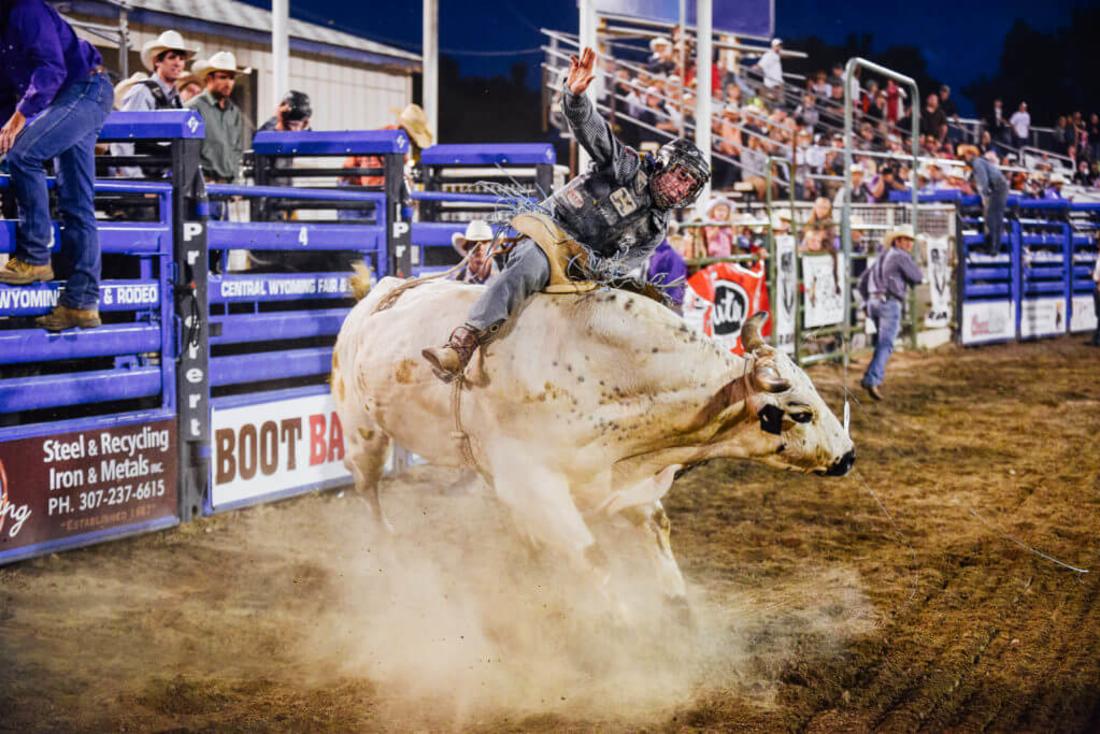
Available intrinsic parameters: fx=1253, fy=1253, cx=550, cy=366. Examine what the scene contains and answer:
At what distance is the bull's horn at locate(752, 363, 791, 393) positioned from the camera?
420 centimetres

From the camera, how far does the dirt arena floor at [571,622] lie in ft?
12.9

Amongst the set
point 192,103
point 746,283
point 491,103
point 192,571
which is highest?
point 491,103

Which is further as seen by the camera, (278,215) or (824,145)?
(824,145)

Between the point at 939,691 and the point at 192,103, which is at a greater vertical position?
the point at 192,103

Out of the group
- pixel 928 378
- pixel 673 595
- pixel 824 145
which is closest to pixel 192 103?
pixel 673 595

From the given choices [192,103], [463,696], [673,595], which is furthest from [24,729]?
[192,103]

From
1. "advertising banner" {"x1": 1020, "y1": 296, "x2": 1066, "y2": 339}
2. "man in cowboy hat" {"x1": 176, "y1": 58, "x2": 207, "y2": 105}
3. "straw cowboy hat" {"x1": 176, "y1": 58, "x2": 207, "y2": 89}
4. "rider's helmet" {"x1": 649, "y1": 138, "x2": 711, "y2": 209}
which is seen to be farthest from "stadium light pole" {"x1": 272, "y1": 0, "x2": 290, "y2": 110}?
"advertising banner" {"x1": 1020, "y1": 296, "x2": 1066, "y2": 339}

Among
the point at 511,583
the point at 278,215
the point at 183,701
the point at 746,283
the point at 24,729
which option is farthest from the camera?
the point at 746,283

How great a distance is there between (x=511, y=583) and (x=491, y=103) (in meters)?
28.5

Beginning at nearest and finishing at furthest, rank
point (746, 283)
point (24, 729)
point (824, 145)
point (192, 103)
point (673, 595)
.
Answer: point (24, 729)
point (673, 595)
point (192, 103)
point (746, 283)
point (824, 145)

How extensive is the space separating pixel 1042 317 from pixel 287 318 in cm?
1358

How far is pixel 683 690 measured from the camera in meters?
4.09

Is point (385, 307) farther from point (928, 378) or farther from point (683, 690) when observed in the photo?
point (928, 378)

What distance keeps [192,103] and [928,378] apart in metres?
8.23
